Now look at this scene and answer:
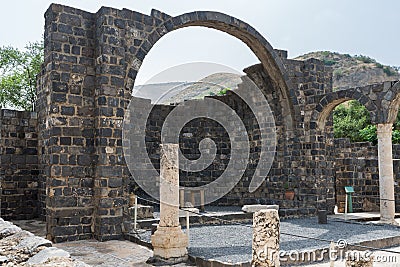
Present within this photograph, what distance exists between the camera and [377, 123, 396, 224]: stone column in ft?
35.4

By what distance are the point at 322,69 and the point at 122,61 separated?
6.64 m

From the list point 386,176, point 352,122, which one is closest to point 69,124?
point 386,176

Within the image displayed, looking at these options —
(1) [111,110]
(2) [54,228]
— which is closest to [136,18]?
(1) [111,110]

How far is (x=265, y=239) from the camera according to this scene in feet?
15.4

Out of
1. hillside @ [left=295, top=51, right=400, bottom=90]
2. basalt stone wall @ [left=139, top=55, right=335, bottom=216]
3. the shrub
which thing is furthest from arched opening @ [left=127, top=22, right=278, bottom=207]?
the shrub

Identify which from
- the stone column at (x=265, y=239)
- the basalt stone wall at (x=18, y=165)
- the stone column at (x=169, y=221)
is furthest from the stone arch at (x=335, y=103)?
the basalt stone wall at (x=18, y=165)

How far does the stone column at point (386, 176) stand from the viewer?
1080 cm

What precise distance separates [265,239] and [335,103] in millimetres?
8243

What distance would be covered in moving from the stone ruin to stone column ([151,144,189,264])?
7.28 ft

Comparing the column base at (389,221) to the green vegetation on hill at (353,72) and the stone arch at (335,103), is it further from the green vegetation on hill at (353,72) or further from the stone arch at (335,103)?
the green vegetation on hill at (353,72)

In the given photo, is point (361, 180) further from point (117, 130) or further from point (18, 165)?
point (18, 165)

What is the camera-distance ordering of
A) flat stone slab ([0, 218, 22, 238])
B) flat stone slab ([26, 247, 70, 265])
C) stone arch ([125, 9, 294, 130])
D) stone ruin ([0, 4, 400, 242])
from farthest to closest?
1. stone arch ([125, 9, 294, 130])
2. stone ruin ([0, 4, 400, 242])
3. flat stone slab ([0, 218, 22, 238])
4. flat stone slab ([26, 247, 70, 265])

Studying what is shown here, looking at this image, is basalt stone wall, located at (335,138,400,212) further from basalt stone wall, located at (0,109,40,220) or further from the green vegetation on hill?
the green vegetation on hill

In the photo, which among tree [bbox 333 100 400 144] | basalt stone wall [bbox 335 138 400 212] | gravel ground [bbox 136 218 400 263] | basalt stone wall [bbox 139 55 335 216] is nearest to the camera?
gravel ground [bbox 136 218 400 263]
